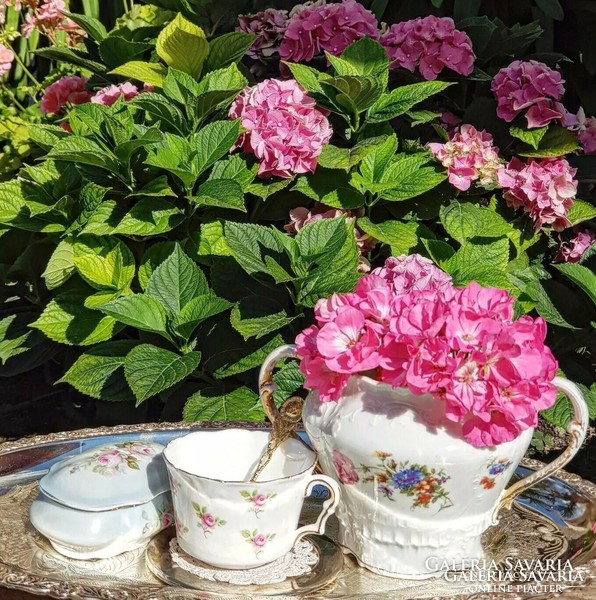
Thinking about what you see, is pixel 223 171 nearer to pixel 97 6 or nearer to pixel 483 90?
pixel 483 90

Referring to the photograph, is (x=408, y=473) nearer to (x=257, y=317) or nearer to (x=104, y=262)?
(x=257, y=317)

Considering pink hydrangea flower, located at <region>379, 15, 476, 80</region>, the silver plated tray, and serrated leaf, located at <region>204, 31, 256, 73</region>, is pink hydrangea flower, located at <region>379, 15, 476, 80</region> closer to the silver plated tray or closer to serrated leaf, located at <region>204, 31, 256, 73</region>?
serrated leaf, located at <region>204, 31, 256, 73</region>

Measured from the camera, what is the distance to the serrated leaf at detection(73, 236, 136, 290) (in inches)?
71.3

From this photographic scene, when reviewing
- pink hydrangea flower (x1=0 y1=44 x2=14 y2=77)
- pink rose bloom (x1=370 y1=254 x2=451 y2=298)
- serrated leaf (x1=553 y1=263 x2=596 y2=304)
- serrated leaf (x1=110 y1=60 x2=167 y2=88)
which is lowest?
serrated leaf (x1=553 y1=263 x2=596 y2=304)

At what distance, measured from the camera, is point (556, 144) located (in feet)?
6.61

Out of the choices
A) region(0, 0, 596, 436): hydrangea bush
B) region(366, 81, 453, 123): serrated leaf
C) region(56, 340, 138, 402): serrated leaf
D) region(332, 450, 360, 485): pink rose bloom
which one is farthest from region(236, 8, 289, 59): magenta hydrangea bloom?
region(332, 450, 360, 485): pink rose bloom

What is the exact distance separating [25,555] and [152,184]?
2.64 ft

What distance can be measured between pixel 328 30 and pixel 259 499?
1.25 meters

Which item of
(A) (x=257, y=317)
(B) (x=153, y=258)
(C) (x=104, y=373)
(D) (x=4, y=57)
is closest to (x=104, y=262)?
(B) (x=153, y=258)

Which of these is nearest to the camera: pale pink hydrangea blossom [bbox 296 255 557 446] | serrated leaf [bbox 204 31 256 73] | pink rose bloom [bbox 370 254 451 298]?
pale pink hydrangea blossom [bbox 296 255 557 446]

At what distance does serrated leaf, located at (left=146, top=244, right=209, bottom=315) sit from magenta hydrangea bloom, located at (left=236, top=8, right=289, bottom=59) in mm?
656

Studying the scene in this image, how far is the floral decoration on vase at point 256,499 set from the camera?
1.04 m

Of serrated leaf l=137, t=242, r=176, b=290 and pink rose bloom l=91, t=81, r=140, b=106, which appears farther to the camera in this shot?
pink rose bloom l=91, t=81, r=140, b=106

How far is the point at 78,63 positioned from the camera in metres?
2.23
